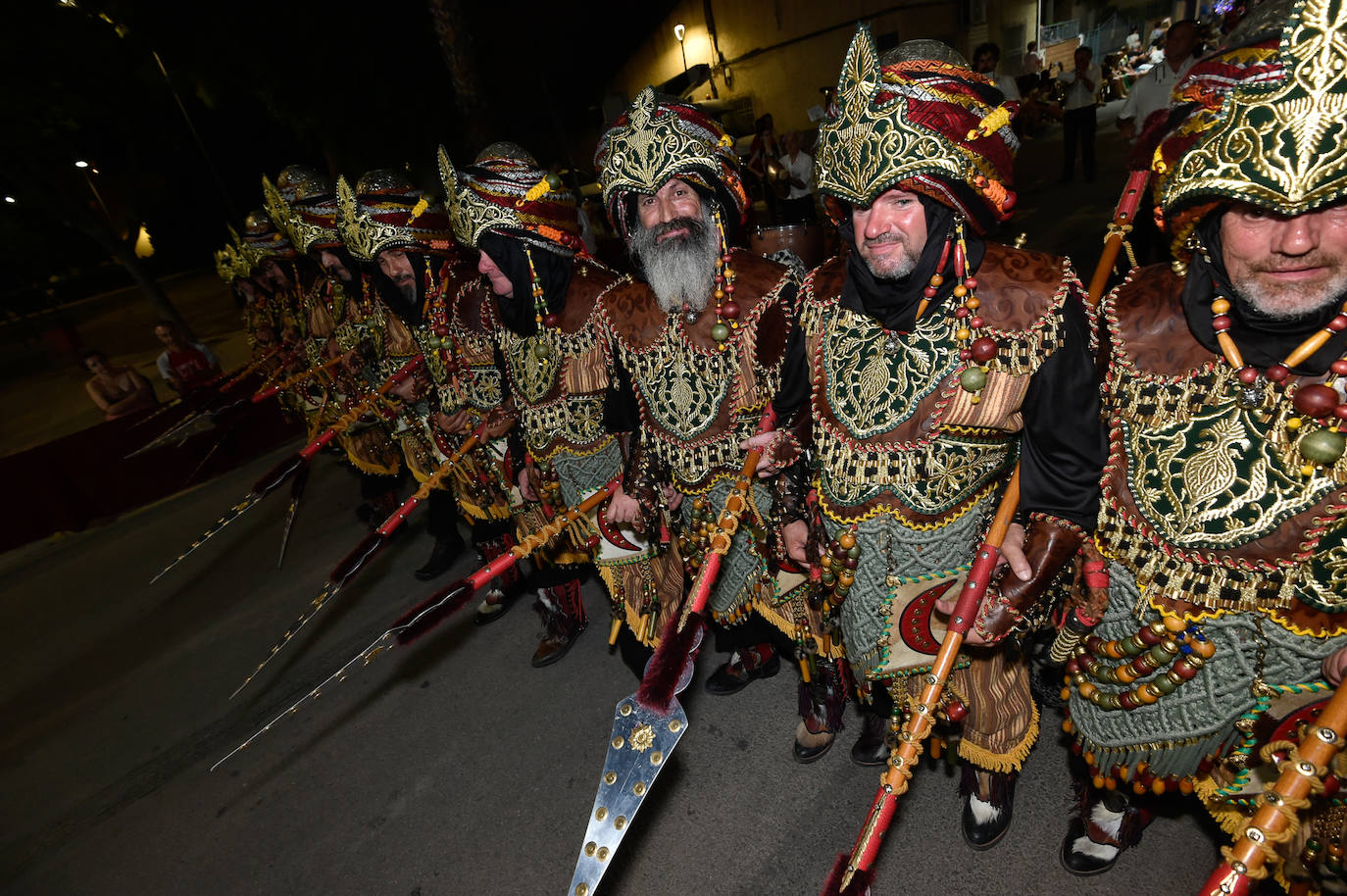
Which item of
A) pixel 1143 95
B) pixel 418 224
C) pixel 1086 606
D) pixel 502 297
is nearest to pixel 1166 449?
pixel 1086 606

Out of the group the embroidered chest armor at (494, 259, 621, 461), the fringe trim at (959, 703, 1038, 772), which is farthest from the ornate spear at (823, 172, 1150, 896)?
the embroidered chest armor at (494, 259, 621, 461)

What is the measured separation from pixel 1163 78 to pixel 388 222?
6.00 m

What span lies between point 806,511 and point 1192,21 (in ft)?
16.7

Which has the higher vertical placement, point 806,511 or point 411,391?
→ point 411,391

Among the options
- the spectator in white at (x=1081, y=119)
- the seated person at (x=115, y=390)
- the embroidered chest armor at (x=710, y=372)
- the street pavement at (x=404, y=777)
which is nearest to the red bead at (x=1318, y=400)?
the embroidered chest armor at (x=710, y=372)

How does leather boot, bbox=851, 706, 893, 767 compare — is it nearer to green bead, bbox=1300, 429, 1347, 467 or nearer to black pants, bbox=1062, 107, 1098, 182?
green bead, bbox=1300, 429, 1347, 467

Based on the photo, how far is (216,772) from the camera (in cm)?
341

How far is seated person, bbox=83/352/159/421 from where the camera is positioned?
6992 mm

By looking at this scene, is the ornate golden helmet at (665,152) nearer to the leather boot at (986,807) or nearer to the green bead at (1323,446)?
the green bead at (1323,446)

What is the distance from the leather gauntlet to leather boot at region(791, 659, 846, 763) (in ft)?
3.90

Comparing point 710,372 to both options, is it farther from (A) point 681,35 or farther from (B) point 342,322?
(A) point 681,35

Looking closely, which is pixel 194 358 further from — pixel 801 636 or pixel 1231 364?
pixel 1231 364

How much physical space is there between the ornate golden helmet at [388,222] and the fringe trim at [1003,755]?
11.9ft

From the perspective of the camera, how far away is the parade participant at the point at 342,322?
14.7 ft
